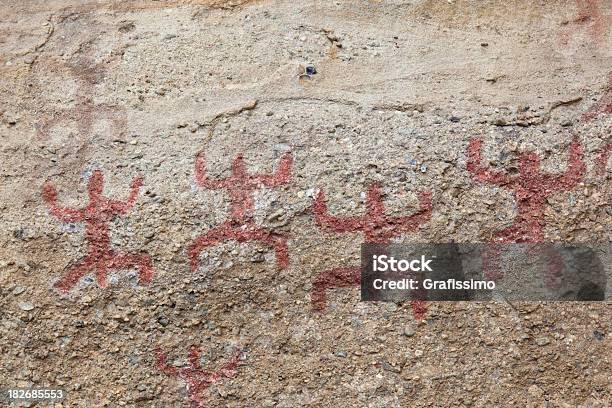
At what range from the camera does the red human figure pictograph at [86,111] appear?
6.52 feet

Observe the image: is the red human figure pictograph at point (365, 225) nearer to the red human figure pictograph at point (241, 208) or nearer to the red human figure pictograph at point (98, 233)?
the red human figure pictograph at point (241, 208)

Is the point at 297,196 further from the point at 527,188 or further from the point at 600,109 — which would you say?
the point at 600,109

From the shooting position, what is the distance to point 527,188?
5.93 ft

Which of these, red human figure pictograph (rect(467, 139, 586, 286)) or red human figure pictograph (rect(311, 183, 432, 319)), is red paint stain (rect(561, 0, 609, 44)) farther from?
red human figure pictograph (rect(311, 183, 432, 319))

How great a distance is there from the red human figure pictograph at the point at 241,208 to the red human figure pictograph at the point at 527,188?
1.46ft

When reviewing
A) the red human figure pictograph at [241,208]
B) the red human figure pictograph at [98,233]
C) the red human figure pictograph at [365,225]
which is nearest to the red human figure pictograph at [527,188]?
the red human figure pictograph at [365,225]

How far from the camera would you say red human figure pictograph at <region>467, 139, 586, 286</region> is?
1778mm

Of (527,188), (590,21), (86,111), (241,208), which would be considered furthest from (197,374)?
(590,21)

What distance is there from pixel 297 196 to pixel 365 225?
170 mm

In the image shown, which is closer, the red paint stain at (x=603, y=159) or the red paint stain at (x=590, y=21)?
the red paint stain at (x=603, y=159)

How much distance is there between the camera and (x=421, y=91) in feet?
6.37

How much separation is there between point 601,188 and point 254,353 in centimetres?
86

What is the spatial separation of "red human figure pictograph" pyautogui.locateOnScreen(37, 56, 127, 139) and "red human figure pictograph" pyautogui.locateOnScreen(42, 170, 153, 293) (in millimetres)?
140

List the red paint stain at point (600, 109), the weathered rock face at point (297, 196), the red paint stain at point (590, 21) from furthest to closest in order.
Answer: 1. the red paint stain at point (590, 21)
2. the red paint stain at point (600, 109)
3. the weathered rock face at point (297, 196)
